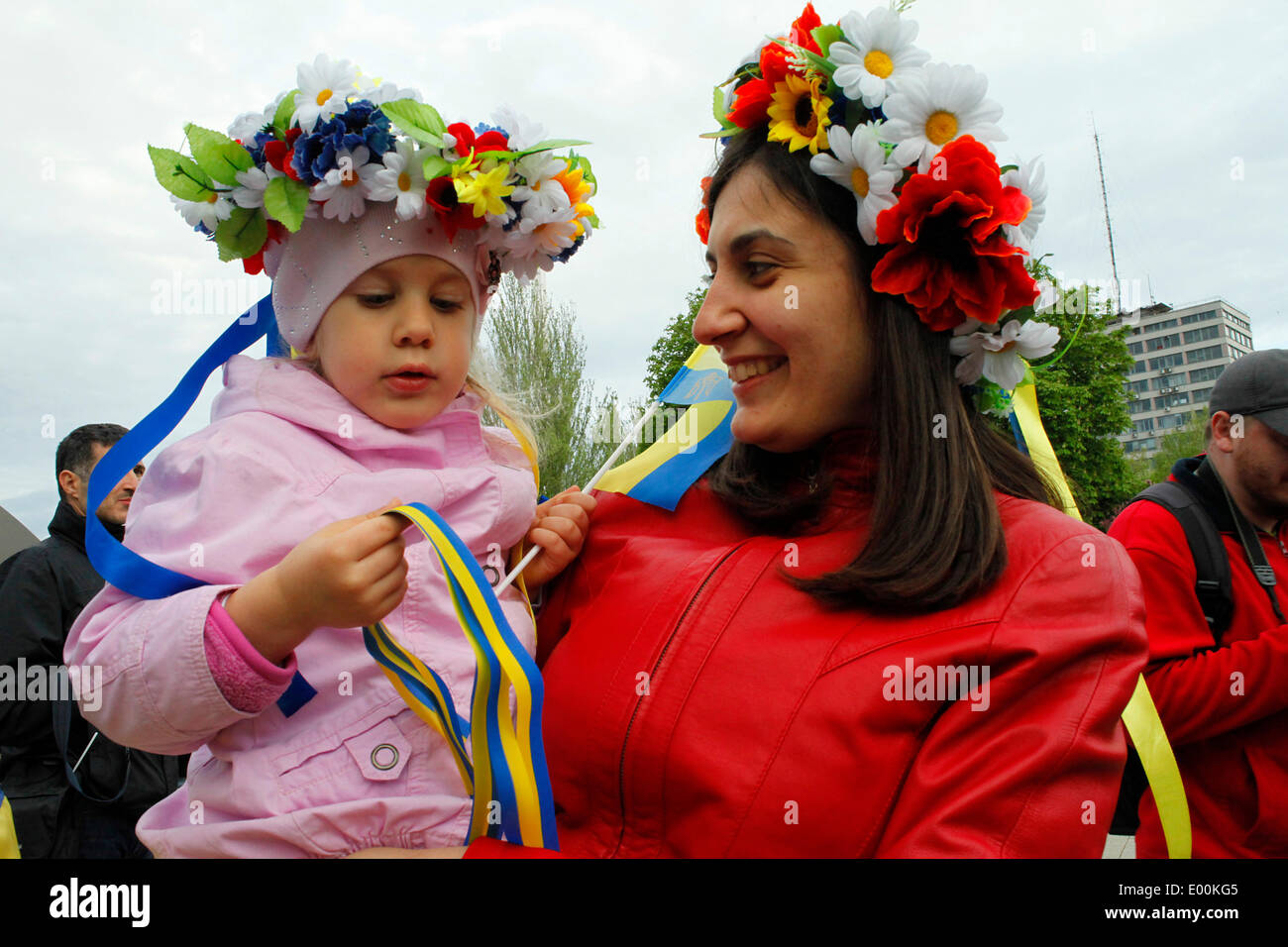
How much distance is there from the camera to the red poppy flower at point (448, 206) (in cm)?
192

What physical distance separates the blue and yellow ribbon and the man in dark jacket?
278cm

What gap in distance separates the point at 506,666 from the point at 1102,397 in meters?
22.8

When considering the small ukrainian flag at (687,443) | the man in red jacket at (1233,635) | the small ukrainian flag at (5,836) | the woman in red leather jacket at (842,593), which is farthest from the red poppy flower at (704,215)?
the small ukrainian flag at (5,836)

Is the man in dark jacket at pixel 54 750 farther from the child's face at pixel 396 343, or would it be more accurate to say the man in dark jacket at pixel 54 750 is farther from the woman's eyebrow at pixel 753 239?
the woman's eyebrow at pixel 753 239

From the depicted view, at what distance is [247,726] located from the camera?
5.43 feet

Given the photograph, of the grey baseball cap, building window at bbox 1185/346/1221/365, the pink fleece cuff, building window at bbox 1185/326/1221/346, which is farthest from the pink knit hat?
building window at bbox 1185/346/1221/365

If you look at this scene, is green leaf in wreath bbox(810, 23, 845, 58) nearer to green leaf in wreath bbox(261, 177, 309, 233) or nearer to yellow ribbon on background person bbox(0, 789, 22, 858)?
green leaf in wreath bbox(261, 177, 309, 233)

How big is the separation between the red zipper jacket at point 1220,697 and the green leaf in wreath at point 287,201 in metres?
2.46

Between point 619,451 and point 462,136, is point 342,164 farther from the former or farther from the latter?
point 619,451

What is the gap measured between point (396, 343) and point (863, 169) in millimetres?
967

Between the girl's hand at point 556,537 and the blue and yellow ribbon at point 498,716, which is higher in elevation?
the girl's hand at point 556,537

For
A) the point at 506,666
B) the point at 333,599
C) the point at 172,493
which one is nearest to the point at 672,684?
the point at 506,666

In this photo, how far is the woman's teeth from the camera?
6.43 feet

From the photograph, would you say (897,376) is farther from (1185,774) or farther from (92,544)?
(1185,774)
